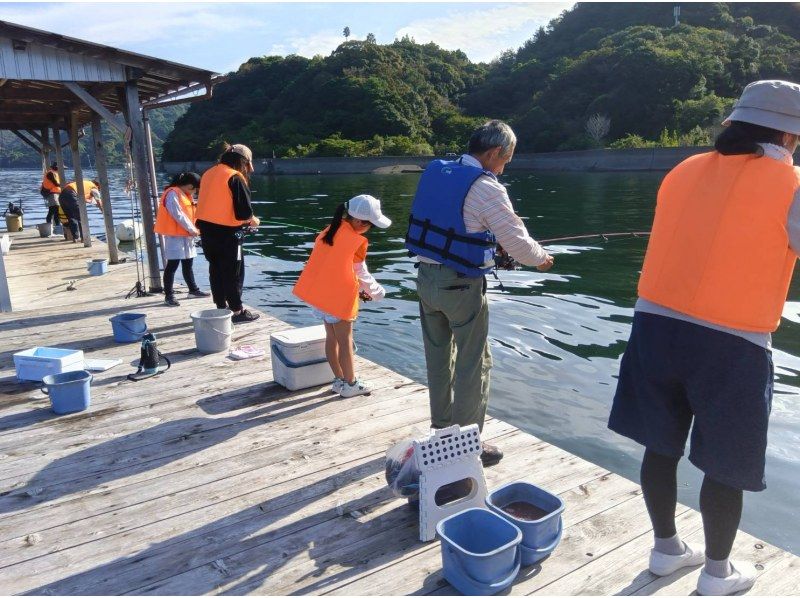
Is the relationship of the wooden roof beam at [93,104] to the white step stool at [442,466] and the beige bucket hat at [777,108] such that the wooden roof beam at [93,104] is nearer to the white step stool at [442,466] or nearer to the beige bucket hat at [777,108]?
the white step stool at [442,466]

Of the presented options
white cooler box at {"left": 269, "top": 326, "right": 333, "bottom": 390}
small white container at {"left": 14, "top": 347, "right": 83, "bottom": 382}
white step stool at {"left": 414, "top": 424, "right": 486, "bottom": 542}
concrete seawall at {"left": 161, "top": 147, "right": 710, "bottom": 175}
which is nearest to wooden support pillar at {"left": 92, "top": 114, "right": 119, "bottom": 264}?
small white container at {"left": 14, "top": 347, "right": 83, "bottom": 382}

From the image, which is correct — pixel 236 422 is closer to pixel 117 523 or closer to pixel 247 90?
pixel 117 523

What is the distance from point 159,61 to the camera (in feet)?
25.6

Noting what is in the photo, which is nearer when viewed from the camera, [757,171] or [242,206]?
[757,171]

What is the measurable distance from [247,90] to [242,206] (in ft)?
328

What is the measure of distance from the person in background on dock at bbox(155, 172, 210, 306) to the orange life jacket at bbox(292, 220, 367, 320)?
11.3 ft

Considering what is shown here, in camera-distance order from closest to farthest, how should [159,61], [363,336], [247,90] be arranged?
[159,61], [363,336], [247,90]

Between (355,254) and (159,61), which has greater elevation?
(159,61)

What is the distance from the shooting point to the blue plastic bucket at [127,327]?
634 cm

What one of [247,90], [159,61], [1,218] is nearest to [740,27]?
[247,90]

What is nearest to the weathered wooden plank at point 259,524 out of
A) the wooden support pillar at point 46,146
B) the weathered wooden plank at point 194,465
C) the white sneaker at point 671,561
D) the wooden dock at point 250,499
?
the wooden dock at point 250,499

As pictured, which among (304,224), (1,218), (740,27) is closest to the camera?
(304,224)

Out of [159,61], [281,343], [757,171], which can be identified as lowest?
[281,343]

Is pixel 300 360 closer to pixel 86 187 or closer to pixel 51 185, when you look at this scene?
pixel 86 187
